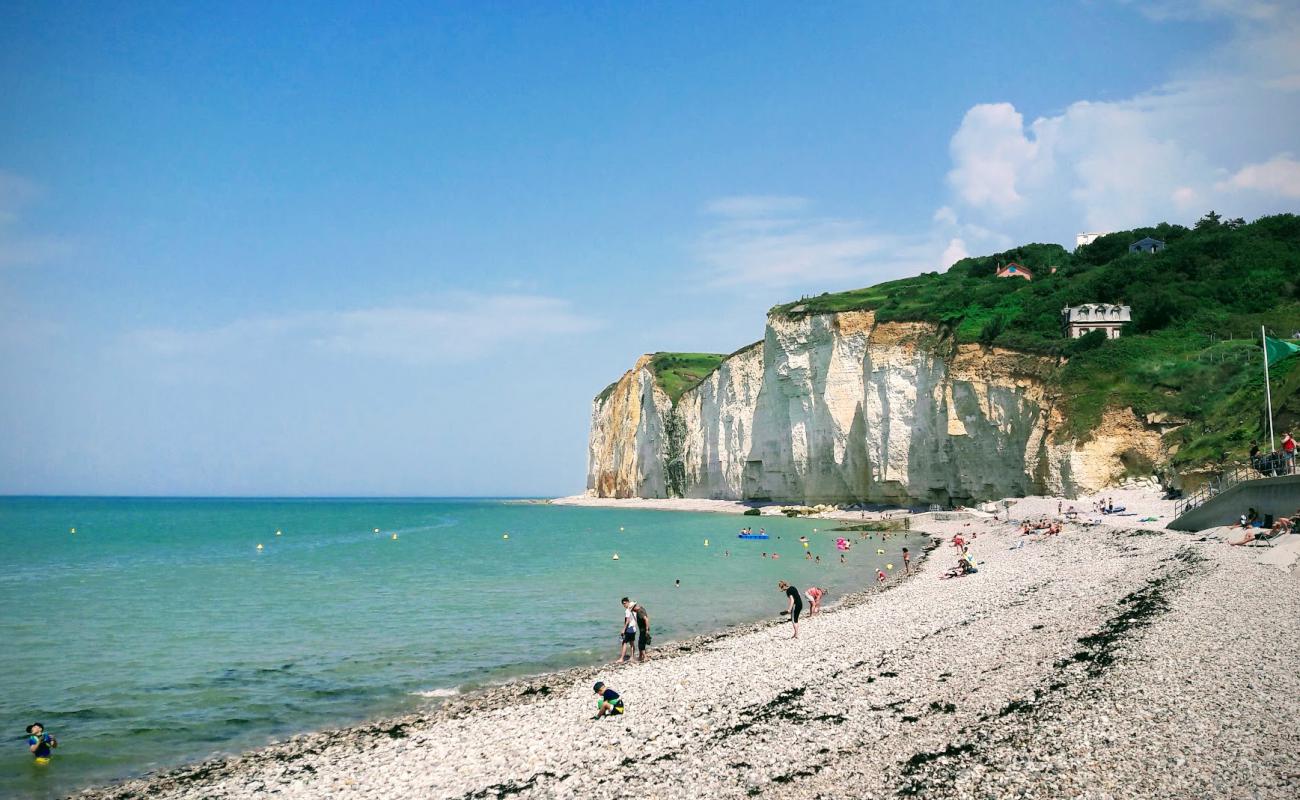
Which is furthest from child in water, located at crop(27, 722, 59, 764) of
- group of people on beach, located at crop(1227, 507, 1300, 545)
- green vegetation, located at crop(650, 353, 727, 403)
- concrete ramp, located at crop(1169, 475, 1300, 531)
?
green vegetation, located at crop(650, 353, 727, 403)

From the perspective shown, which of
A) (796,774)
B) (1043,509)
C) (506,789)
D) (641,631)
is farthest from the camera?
(1043,509)

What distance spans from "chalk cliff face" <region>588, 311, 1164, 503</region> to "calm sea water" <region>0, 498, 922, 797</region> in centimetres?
1132

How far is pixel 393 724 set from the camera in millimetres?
12109

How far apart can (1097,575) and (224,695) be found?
62.3ft

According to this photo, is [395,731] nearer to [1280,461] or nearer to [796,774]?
[796,774]

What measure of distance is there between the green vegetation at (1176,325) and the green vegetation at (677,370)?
36350 millimetres

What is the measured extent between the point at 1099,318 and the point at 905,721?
45.2 m

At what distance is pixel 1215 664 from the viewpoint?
9883mm

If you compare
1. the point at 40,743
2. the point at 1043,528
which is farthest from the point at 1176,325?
the point at 40,743

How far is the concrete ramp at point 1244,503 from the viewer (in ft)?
65.5

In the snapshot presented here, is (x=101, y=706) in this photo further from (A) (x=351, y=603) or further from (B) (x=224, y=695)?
(A) (x=351, y=603)

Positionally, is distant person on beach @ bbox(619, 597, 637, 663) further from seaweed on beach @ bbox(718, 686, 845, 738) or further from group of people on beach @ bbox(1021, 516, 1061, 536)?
group of people on beach @ bbox(1021, 516, 1061, 536)

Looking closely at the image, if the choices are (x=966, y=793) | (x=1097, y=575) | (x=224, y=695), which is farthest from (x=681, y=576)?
(x=966, y=793)

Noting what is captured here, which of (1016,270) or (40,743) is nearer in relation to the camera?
(40,743)
